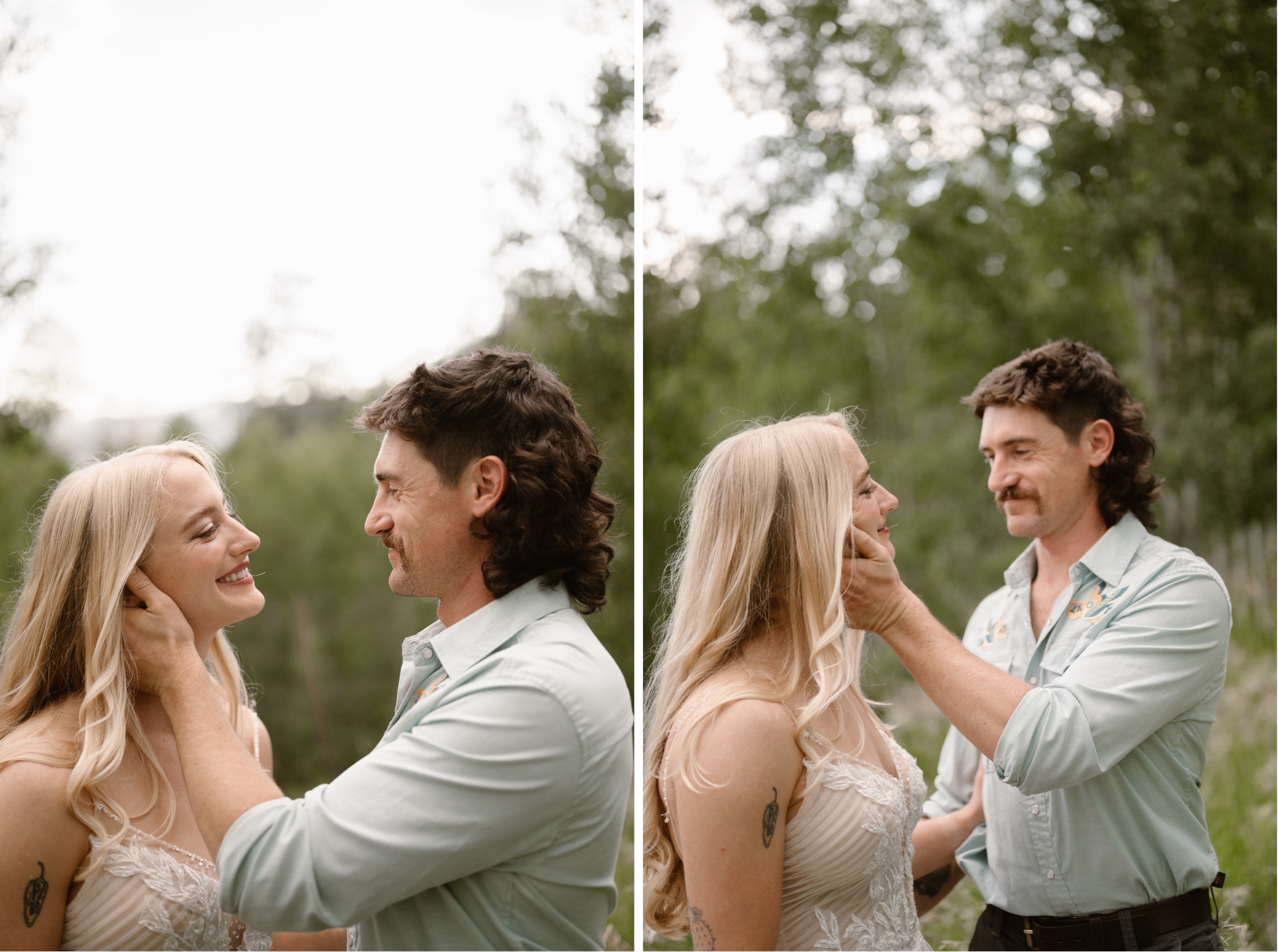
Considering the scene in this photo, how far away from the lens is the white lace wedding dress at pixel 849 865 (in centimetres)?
159

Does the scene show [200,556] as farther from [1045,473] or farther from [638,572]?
[1045,473]

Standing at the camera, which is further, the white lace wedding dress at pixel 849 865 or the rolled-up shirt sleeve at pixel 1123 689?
the rolled-up shirt sleeve at pixel 1123 689

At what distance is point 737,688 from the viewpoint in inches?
63.4

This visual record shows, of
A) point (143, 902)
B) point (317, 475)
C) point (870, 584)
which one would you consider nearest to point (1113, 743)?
point (870, 584)

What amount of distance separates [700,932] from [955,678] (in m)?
0.63

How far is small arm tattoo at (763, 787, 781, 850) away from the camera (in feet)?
5.00

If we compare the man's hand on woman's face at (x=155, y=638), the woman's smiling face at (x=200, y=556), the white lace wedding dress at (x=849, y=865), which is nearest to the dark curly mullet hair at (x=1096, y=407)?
the white lace wedding dress at (x=849, y=865)

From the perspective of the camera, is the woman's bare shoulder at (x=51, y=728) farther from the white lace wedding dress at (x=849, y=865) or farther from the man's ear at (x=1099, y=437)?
the man's ear at (x=1099, y=437)

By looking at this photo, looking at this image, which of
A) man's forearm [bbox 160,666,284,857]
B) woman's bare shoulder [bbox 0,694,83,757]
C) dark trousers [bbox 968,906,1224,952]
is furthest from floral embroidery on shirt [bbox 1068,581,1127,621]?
woman's bare shoulder [bbox 0,694,83,757]

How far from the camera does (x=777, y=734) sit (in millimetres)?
1556

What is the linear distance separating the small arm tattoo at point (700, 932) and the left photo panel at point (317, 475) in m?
0.19

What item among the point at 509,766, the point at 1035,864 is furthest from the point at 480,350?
the point at 1035,864

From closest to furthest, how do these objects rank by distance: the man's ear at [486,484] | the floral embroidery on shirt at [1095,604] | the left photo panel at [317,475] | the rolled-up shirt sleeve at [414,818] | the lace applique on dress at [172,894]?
the rolled-up shirt sleeve at [414,818]
the left photo panel at [317,475]
the lace applique on dress at [172,894]
the man's ear at [486,484]
the floral embroidery on shirt at [1095,604]

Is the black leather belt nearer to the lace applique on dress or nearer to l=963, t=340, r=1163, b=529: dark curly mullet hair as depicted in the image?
l=963, t=340, r=1163, b=529: dark curly mullet hair
